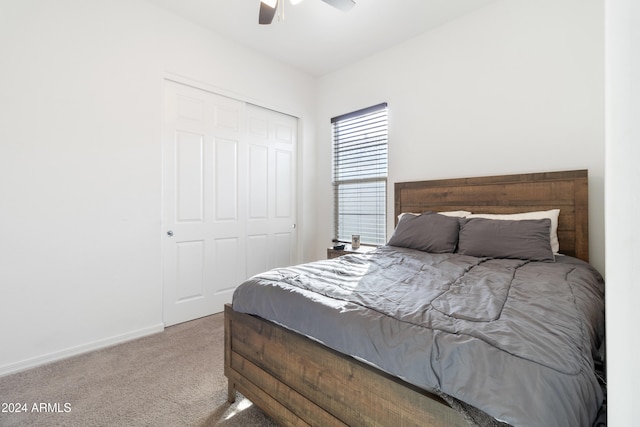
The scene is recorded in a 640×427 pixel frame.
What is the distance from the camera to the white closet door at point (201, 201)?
2814 mm

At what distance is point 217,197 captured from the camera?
3143 mm

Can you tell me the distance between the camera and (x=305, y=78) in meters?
4.02

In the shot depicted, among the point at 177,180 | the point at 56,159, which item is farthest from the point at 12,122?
the point at 177,180

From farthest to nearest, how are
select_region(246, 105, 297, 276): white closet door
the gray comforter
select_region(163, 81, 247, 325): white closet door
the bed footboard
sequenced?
1. select_region(246, 105, 297, 276): white closet door
2. select_region(163, 81, 247, 325): white closet door
3. the bed footboard
4. the gray comforter

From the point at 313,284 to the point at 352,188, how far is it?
247 centimetres

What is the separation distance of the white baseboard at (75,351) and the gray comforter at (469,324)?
1576 millimetres

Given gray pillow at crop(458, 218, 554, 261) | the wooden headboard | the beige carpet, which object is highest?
the wooden headboard

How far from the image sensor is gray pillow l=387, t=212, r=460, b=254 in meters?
2.35

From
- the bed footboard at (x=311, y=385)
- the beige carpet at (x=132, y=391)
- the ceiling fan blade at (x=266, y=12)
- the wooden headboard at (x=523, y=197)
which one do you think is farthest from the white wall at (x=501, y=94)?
the beige carpet at (x=132, y=391)

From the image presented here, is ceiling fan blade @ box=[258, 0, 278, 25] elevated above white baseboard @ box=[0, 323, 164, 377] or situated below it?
above

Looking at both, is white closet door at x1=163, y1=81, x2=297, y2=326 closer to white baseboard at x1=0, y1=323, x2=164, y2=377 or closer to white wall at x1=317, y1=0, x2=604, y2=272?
white baseboard at x1=0, y1=323, x2=164, y2=377

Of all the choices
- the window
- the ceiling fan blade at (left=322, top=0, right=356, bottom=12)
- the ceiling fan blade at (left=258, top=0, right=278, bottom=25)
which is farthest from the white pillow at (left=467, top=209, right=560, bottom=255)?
the ceiling fan blade at (left=258, top=0, right=278, bottom=25)

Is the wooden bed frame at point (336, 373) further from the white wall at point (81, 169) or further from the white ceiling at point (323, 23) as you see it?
the white ceiling at point (323, 23)

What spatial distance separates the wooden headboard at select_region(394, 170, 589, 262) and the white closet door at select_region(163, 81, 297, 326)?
1759 mm
